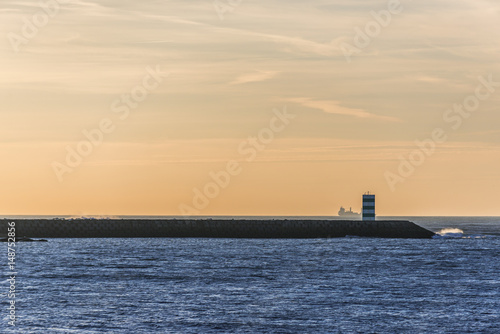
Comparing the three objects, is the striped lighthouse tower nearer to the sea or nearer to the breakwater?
the breakwater

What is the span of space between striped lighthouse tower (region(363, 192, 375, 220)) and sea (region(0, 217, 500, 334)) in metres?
53.0

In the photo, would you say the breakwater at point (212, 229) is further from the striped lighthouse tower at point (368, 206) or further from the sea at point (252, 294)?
the sea at point (252, 294)

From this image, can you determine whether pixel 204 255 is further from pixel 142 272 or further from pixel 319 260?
pixel 142 272

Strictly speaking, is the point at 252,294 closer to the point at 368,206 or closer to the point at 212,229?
the point at 212,229

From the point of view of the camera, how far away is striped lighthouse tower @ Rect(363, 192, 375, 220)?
140 meters

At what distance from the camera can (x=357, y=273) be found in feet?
219

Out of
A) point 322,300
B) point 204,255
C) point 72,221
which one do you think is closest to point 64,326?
point 322,300

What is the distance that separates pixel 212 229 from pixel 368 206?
91.5 feet

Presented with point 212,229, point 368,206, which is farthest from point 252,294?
point 368,206

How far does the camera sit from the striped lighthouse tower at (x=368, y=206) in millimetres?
140500

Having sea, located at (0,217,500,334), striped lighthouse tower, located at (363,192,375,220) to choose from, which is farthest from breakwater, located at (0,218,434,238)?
sea, located at (0,217,500,334)

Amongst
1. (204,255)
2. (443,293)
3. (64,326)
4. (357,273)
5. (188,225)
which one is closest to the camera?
(64,326)

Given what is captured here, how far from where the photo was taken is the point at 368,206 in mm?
141875

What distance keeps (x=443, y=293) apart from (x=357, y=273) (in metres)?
13.8
